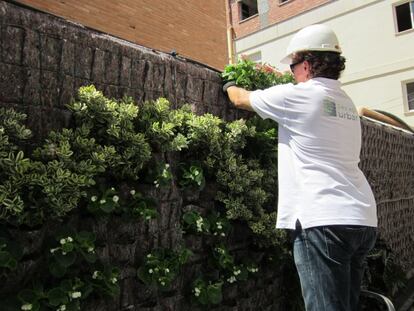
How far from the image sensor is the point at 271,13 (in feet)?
69.8

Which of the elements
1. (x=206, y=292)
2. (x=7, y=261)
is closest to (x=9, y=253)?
(x=7, y=261)

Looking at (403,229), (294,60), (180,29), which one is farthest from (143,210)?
(180,29)

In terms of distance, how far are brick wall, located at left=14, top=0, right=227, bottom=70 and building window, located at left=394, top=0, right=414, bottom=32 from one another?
31.8 feet

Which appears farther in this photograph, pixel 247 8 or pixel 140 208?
pixel 247 8

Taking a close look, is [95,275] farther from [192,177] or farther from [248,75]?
[248,75]

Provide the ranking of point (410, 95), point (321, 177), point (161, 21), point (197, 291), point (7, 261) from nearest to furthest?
point (7, 261), point (321, 177), point (197, 291), point (161, 21), point (410, 95)

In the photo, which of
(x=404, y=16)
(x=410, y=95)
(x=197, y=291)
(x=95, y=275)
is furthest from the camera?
(x=404, y=16)

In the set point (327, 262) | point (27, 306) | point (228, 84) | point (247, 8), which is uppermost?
point (247, 8)

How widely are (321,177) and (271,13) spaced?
66.6ft

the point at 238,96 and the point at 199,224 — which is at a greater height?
the point at 238,96

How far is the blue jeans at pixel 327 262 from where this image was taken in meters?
2.24

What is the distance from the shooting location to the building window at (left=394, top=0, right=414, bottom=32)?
17.1m

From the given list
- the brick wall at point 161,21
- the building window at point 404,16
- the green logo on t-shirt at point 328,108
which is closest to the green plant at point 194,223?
the green logo on t-shirt at point 328,108

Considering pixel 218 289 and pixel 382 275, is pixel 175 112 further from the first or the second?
pixel 382 275
